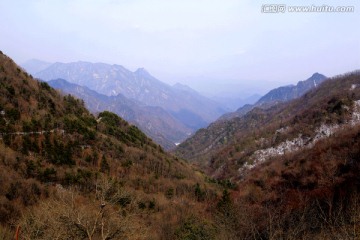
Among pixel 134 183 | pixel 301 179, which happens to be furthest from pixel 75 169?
pixel 301 179

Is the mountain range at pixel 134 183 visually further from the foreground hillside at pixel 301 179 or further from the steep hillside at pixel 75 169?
the foreground hillside at pixel 301 179

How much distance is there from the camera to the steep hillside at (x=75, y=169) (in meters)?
45.2

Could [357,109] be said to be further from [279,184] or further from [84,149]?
[84,149]

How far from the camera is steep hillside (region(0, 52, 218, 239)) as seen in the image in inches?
1778

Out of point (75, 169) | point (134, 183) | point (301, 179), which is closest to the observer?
point (75, 169)

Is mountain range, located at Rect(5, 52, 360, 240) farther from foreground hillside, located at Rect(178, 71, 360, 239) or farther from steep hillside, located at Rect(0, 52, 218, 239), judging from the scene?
foreground hillside, located at Rect(178, 71, 360, 239)

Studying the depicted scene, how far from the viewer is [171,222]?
53438 millimetres

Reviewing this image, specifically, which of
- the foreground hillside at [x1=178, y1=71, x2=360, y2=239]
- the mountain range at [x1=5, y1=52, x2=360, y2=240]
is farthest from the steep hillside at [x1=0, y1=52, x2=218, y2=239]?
the foreground hillside at [x1=178, y1=71, x2=360, y2=239]

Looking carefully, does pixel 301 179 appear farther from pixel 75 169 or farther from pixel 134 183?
pixel 75 169

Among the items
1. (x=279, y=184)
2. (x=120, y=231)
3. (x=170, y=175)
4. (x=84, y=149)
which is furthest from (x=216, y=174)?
(x=120, y=231)

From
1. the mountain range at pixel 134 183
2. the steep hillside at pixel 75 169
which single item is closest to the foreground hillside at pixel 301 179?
the mountain range at pixel 134 183

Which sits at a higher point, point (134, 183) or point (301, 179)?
point (301, 179)

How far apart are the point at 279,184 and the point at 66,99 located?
61234 mm

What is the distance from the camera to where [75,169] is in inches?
2660
